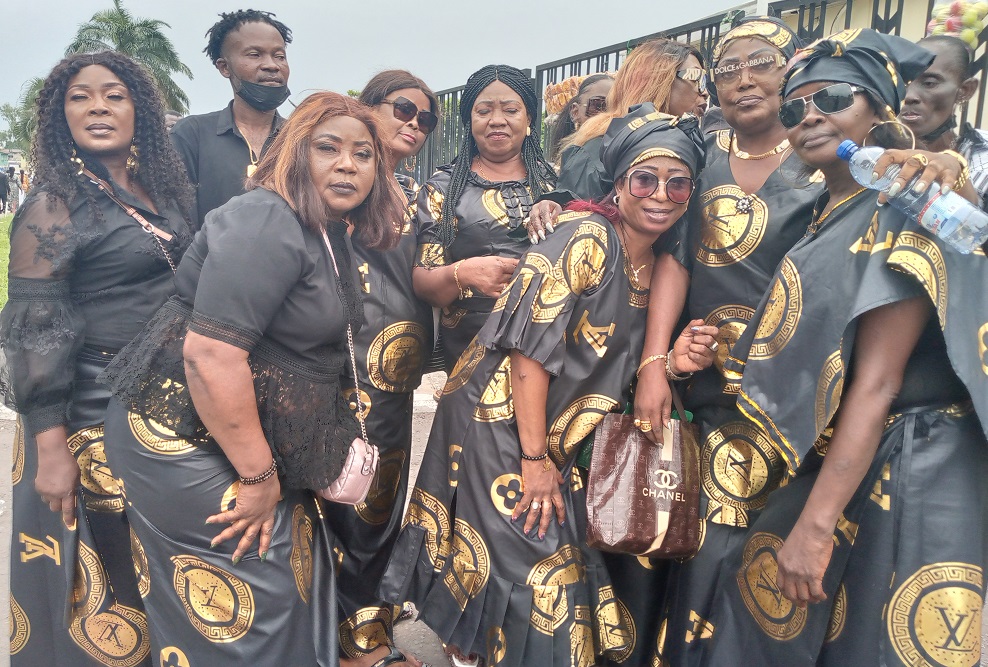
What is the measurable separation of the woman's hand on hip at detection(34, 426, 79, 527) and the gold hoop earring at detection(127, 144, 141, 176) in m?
1.10

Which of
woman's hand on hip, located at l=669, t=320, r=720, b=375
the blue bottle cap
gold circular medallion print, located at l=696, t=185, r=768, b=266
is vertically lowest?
woman's hand on hip, located at l=669, t=320, r=720, b=375

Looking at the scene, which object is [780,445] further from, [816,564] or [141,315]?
[141,315]

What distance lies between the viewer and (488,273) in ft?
10.4

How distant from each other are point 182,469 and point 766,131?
2.41 metres

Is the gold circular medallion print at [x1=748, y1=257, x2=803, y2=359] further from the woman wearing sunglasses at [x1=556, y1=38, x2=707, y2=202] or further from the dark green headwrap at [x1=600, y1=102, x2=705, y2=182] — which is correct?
the woman wearing sunglasses at [x1=556, y1=38, x2=707, y2=202]

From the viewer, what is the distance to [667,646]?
2770 mm

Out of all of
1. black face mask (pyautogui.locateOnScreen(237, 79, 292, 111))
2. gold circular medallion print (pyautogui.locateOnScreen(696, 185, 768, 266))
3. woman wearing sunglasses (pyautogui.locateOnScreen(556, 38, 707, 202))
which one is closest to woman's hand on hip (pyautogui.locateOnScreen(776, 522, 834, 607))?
gold circular medallion print (pyautogui.locateOnScreen(696, 185, 768, 266))

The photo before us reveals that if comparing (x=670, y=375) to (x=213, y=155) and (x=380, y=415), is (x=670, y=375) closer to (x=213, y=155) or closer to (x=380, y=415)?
(x=380, y=415)

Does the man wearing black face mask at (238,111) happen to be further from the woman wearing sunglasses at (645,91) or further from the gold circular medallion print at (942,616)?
the gold circular medallion print at (942,616)

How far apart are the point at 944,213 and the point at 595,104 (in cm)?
335

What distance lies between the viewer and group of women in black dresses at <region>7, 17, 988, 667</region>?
194cm

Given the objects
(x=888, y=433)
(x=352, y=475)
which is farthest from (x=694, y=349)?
(x=352, y=475)

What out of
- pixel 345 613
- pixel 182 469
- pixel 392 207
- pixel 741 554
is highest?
pixel 392 207

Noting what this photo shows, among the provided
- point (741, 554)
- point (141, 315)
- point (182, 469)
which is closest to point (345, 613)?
point (182, 469)
